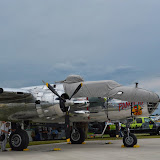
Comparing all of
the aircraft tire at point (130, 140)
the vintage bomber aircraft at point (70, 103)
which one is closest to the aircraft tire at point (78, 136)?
the vintage bomber aircraft at point (70, 103)

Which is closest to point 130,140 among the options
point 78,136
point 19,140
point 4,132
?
point 78,136

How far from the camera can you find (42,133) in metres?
26.5

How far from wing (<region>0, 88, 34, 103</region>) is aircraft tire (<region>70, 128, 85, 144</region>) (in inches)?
211

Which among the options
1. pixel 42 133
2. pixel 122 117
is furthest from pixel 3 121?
pixel 42 133

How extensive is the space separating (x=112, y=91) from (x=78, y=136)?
5258 mm

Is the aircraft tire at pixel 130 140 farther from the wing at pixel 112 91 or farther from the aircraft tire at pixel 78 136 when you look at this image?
the aircraft tire at pixel 78 136

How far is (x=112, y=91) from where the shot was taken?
1395 cm

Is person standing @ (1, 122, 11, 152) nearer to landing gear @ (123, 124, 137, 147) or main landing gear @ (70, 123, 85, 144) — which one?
main landing gear @ (70, 123, 85, 144)

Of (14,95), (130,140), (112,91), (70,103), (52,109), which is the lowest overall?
(130,140)

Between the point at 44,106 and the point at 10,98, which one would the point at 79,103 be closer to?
the point at 44,106

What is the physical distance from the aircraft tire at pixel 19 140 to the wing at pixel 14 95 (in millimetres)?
1551

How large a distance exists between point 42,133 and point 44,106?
551 inches

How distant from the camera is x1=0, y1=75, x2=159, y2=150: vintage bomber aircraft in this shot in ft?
43.2

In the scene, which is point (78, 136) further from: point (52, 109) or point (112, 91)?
point (52, 109)
